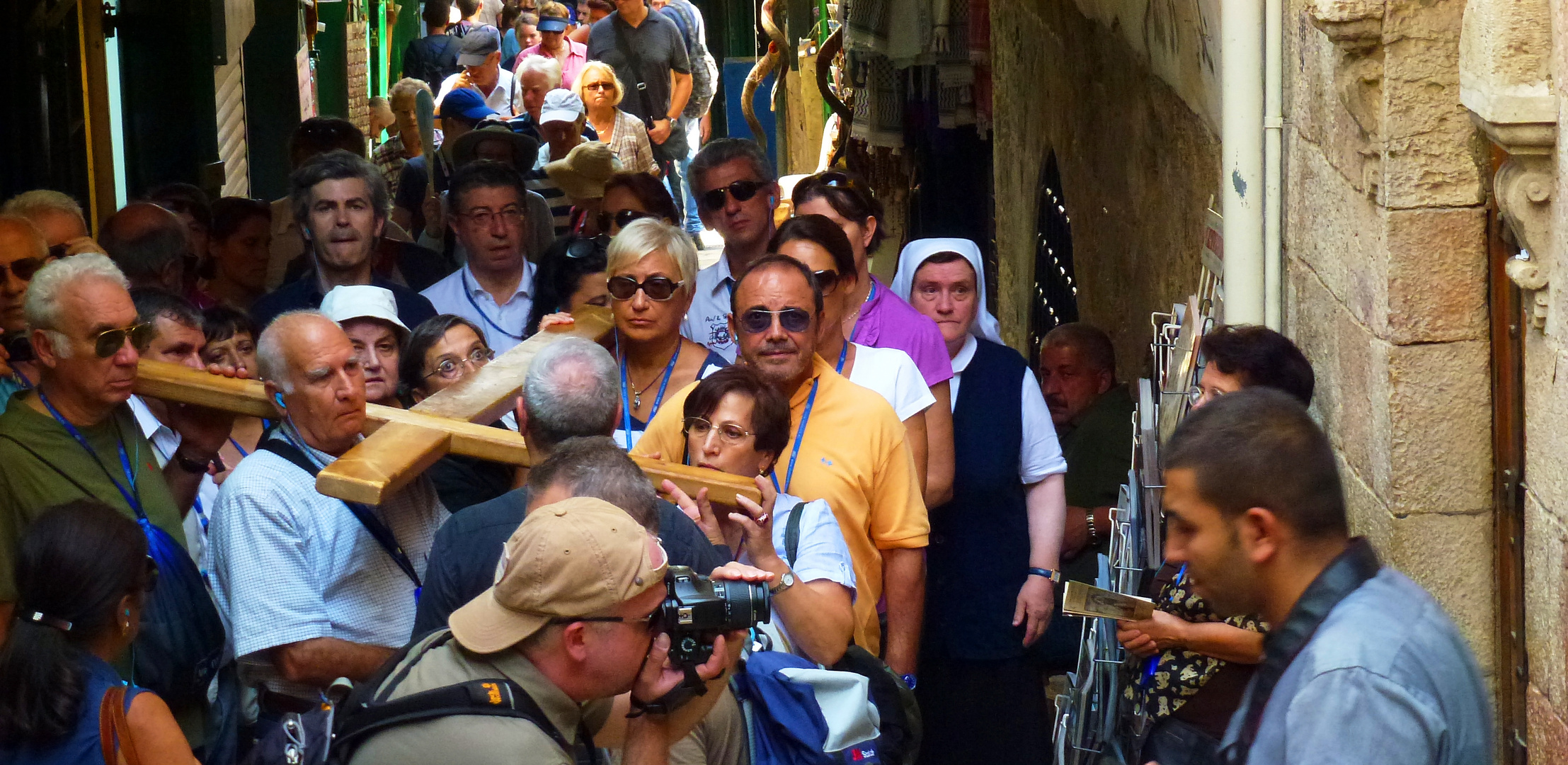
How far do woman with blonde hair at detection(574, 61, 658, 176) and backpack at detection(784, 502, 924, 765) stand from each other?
258 inches

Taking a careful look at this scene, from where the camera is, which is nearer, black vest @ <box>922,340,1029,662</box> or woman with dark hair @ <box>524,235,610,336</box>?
black vest @ <box>922,340,1029,662</box>

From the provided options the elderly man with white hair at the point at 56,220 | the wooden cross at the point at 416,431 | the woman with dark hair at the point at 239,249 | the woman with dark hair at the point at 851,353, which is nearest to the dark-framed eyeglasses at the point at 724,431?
the wooden cross at the point at 416,431

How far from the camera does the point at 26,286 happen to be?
4223 mm

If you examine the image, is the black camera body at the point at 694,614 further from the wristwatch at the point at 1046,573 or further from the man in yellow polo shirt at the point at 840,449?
the wristwatch at the point at 1046,573

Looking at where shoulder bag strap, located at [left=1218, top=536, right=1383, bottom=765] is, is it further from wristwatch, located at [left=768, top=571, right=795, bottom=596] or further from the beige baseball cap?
wristwatch, located at [left=768, top=571, right=795, bottom=596]

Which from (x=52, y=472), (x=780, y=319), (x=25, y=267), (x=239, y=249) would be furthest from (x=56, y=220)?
(x=780, y=319)

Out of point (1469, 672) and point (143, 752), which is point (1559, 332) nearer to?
point (1469, 672)

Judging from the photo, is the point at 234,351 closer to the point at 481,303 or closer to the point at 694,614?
the point at 481,303

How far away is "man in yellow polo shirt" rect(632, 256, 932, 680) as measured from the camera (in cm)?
398

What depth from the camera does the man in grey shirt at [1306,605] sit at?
202cm

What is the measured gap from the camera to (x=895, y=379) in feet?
14.5

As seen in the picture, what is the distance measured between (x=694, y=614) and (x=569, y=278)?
2.92 m

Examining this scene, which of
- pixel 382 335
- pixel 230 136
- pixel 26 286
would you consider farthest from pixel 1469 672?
pixel 230 136

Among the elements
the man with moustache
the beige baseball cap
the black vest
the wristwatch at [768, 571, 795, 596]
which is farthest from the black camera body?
the man with moustache
